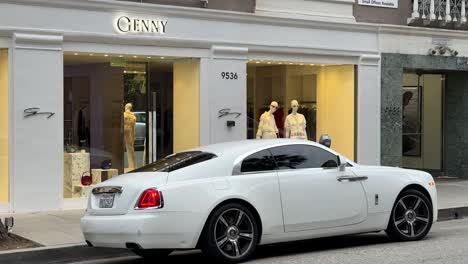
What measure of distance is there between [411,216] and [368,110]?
7324 millimetres

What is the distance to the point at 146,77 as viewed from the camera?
48.2 feet

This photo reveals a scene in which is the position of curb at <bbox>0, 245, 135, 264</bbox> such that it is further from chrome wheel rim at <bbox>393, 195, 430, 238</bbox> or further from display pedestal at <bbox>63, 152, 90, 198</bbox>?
display pedestal at <bbox>63, 152, 90, 198</bbox>

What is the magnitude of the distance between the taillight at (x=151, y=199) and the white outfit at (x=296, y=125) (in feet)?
26.8

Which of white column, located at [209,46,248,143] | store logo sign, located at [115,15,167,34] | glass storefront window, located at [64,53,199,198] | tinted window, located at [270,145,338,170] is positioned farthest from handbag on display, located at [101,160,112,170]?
tinted window, located at [270,145,338,170]

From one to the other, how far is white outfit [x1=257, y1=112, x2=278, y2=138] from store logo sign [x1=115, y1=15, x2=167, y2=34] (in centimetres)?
325

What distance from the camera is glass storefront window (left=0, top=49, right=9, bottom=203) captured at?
12.5 meters

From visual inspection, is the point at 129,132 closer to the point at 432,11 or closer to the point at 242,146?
the point at 242,146

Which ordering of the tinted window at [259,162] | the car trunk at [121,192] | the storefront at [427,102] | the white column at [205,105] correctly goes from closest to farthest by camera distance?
1. the car trunk at [121,192]
2. the tinted window at [259,162]
3. the white column at [205,105]
4. the storefront at [427,102]

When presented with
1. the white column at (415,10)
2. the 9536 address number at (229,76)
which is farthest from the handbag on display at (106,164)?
the white column at (415,10)

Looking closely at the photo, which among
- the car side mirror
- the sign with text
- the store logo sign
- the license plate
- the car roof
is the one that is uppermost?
the sign with text

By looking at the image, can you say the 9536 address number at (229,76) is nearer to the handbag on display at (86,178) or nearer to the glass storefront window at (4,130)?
the handbag on display at (86,178)

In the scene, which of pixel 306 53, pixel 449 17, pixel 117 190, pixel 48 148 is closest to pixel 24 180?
pixel 48 148

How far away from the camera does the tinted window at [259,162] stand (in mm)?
8969

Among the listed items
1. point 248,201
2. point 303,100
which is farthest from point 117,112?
point 248,201
